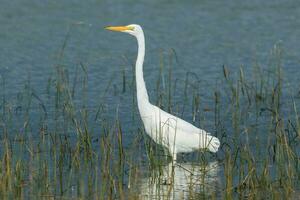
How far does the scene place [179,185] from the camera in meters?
8.37

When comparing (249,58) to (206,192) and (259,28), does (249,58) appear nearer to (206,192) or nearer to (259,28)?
(259,28)

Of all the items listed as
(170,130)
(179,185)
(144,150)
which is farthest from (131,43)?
(179,185)

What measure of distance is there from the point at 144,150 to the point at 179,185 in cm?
123

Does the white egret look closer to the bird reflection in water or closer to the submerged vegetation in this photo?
the submerged vegetation

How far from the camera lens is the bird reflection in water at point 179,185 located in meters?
7.68

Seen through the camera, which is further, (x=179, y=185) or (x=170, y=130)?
(x=170, y=130)

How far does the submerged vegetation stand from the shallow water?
0.35ft

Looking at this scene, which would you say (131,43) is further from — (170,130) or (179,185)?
(179,185)

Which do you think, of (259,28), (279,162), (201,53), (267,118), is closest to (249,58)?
(201,53)

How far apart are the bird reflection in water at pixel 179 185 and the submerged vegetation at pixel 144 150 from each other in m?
0.01

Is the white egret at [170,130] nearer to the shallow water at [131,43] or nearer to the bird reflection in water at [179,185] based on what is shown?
the bird reflection in water at [179,185]

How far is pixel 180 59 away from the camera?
13703mm

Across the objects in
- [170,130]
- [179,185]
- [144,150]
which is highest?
[170,130]

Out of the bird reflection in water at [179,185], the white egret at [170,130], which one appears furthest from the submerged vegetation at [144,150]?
the white egret at [170,130]
